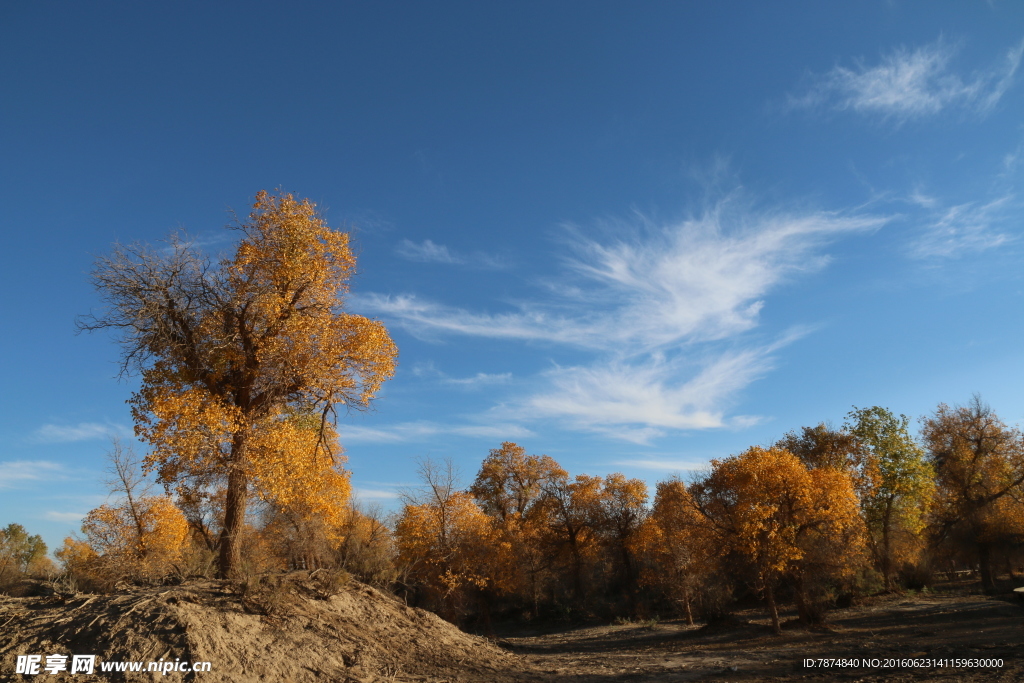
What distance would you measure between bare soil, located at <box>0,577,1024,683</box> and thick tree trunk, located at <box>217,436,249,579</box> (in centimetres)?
63

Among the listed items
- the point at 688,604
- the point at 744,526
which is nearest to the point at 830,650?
the point at 744,526

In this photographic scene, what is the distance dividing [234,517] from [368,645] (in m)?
4.28

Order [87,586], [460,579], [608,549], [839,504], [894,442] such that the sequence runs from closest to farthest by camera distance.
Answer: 1. [839,504]
2. [87,586]
3. [460,579]
4. [894,442]
5. [608,549]

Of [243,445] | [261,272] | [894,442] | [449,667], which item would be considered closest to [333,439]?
[243,445]

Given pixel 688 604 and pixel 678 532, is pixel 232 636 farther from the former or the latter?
pixel 688 604

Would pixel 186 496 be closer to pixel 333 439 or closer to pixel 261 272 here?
pixel 333 439

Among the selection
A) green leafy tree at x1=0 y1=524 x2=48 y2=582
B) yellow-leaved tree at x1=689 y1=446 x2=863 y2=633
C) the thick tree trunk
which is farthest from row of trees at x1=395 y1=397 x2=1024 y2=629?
green leafy tree at x1=0 y1=524 x2=48 y2=582

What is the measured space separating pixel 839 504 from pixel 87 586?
30638 mm

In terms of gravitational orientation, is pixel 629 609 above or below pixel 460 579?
below

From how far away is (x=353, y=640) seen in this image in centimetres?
1198

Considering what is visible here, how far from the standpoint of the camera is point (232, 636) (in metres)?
9.85

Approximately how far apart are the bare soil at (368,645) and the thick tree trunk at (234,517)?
0.63 meters

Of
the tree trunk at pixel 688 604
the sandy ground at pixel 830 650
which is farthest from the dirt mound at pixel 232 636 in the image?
the tree trunk at pixel 688 604

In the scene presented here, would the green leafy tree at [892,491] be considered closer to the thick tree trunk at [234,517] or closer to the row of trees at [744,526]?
the row of trees at [744,526]
